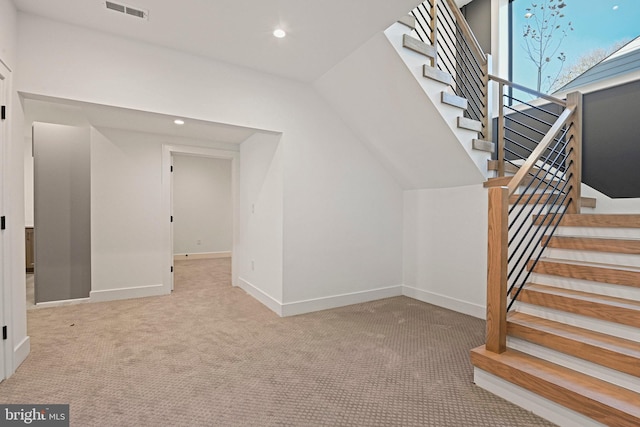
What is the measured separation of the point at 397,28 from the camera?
2.63 meters

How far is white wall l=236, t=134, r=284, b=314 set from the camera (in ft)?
11.3

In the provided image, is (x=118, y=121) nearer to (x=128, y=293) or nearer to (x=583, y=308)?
(x=128, y=293)

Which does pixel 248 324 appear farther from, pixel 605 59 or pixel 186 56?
pixel 605 59

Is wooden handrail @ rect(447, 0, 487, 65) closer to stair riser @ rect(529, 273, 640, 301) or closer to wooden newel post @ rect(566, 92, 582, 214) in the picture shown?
wooden newel post @ rect(566, 92, 582, 214)

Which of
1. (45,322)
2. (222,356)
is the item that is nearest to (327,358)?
(222,356)

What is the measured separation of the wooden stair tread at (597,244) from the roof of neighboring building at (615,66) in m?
1.97

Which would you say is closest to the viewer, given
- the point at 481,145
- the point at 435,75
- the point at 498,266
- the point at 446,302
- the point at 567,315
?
the point at 498,266

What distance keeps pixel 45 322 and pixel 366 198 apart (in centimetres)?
362

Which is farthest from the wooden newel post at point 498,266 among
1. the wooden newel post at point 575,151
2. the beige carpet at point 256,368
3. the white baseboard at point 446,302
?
the wooden newel post at point 575,151

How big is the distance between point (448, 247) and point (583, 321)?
1.72m

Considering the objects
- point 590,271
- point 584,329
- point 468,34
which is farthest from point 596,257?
point 468,34

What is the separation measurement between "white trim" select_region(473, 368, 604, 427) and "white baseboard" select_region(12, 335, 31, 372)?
3086 mm

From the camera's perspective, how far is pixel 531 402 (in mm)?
1751

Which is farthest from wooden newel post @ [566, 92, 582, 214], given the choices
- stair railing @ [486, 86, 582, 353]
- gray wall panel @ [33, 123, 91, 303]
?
gray wall panel @ [33, 123, 91, 303]
